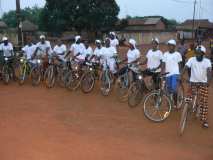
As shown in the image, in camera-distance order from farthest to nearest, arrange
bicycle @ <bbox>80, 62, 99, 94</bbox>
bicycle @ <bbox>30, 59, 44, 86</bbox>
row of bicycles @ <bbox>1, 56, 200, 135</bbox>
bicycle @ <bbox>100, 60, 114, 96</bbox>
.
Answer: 1. bicycle @ <bbox>30, 59, 44, 86</bbox>
2. bicycle @ <bbox>80, 62, 99, 94</bbox>
3. bicycle @ <bbox>100, 60, 114, 96</bbox>
4. row of bicycles @ <bbox>1, 56, 200, 135</bbox>

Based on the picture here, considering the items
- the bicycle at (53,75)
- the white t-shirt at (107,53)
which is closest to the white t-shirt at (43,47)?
the bicycle at (53,75)

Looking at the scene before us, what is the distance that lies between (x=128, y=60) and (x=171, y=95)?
2.84 metres

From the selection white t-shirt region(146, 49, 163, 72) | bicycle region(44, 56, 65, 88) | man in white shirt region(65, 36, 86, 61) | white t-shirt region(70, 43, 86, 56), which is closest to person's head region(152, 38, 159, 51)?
white t-shirt region(146, 49, 163, 72)

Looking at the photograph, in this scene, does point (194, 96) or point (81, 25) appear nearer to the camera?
point (194, 96)

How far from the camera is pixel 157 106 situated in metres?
10.3

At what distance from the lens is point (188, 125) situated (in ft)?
33.4

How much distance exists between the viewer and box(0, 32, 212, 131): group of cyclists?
396 inches

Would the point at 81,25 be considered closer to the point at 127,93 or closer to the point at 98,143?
the point at 127,93

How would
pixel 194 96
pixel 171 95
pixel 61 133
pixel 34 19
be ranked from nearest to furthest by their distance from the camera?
pixel 61 133
pixel 194 96
pixel 171 95
pixel 34 19

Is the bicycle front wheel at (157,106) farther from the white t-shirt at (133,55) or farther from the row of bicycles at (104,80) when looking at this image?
the white t-shirt at (133,55)

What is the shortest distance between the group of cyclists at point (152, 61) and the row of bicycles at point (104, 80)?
0.09m

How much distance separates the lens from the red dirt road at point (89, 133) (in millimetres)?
7773

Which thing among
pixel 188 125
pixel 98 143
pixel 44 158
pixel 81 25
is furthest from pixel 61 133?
pixel 81 25

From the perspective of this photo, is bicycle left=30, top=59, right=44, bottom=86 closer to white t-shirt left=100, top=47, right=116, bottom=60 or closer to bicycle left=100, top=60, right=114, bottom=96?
white t-shirt left=100, top=47, right=116, bottom=60
